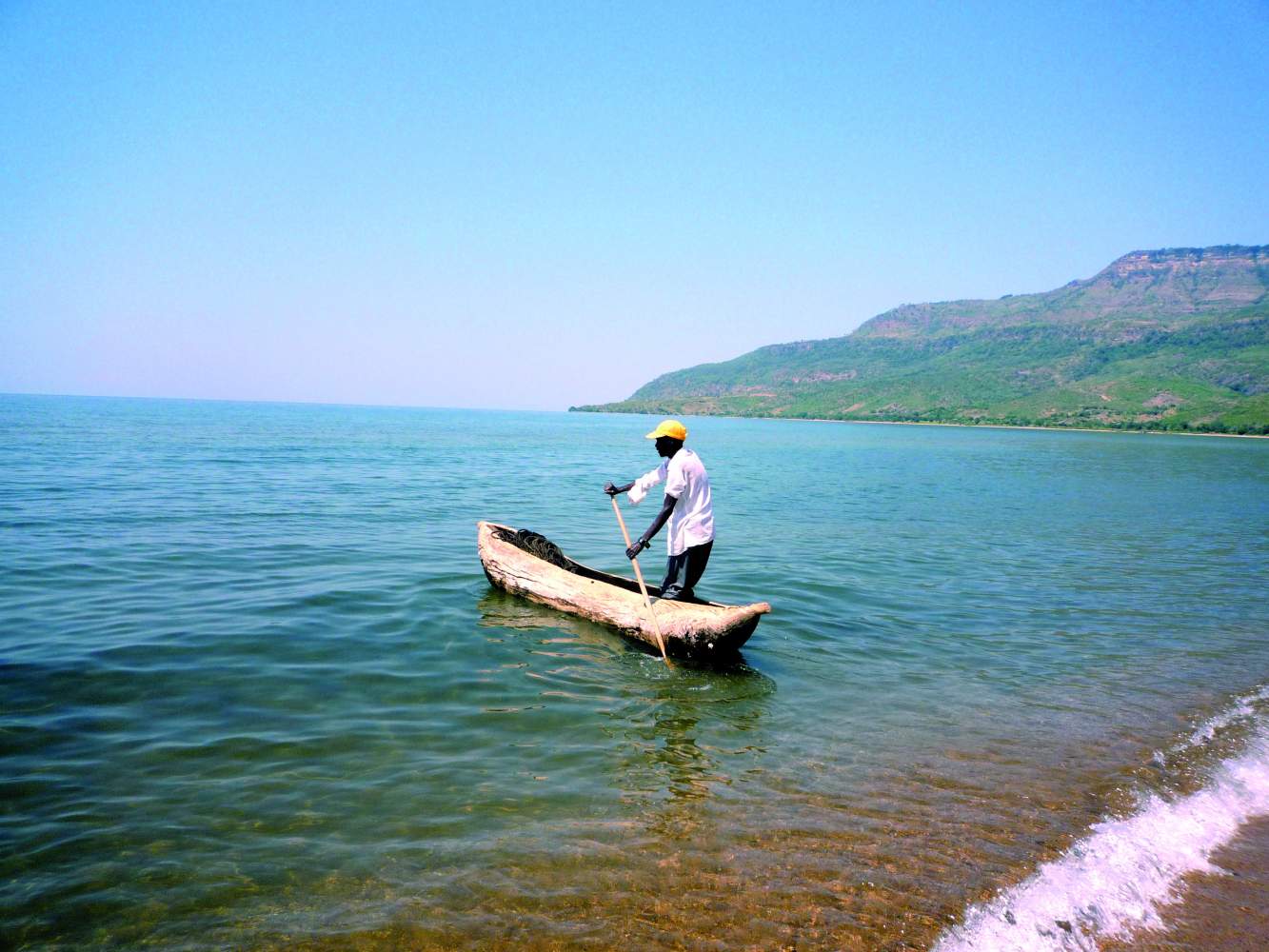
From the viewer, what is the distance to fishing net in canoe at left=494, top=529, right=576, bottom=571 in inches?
510

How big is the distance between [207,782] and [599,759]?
3.22m

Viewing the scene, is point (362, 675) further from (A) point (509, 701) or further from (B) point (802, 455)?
(B) point (802, 455)

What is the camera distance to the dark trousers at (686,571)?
9961 mm

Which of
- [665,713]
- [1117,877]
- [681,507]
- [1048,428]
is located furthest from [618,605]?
[1048,428]

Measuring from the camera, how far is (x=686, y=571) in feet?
32.8

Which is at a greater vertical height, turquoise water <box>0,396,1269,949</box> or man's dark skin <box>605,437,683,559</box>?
man's dark skin <box>605,437,683,559</box>

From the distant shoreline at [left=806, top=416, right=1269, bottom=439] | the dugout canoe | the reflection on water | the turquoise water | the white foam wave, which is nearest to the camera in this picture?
the white foam wave

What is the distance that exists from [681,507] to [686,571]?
0.88 metres

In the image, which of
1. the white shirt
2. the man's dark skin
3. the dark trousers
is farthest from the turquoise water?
the white shirt

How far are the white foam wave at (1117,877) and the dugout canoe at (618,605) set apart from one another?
3798 mm

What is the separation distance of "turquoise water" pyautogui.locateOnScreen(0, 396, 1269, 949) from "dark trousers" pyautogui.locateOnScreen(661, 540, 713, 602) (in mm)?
1009

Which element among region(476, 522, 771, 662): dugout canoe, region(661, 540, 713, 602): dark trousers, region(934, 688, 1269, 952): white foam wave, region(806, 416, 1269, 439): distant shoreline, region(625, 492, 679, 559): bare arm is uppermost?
region(625, 492, 679, 559): bare arm

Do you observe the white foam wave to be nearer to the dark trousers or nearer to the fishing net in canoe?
the dark trousers

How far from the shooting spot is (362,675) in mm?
8633
